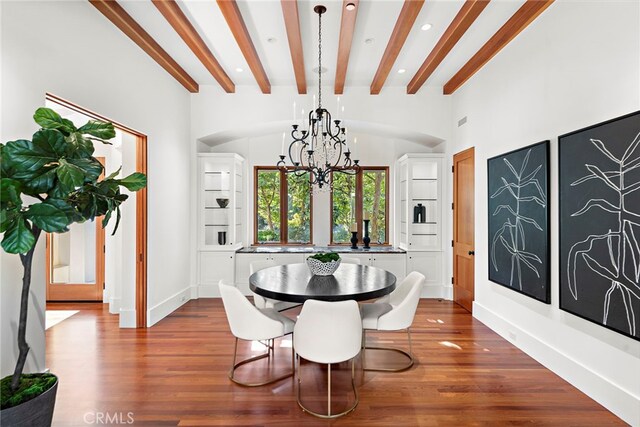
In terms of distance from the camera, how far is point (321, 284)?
2.82 meters

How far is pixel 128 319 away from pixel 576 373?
4470mm

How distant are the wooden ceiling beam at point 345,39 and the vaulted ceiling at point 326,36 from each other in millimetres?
10

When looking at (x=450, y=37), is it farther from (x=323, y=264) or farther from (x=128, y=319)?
(x=128, y=319)

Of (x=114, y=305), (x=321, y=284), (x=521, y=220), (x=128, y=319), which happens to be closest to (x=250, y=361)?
(x=321, y=284)

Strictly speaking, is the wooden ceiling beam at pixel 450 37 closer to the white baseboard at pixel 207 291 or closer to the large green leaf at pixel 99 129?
the large green leaf at pixel 99 129

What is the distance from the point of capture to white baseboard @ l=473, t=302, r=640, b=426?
2.16m

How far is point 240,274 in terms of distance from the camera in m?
5.32

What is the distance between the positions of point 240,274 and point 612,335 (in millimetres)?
4467

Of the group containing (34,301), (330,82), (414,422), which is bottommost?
(414,422)

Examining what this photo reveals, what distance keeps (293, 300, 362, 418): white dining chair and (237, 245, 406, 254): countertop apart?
9.92 feet

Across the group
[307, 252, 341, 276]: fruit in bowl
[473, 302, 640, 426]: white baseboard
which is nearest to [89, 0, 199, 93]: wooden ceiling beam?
[307, 252, 341, 276]: fruit in bowl

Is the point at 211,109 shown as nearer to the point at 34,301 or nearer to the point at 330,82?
the point at 330,82

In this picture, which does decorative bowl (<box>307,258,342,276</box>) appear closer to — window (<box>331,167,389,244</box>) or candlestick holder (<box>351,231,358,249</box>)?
candlestick holder (<box>351,231,358,249</box>)

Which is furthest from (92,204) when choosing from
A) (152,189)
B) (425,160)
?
(425,160)
